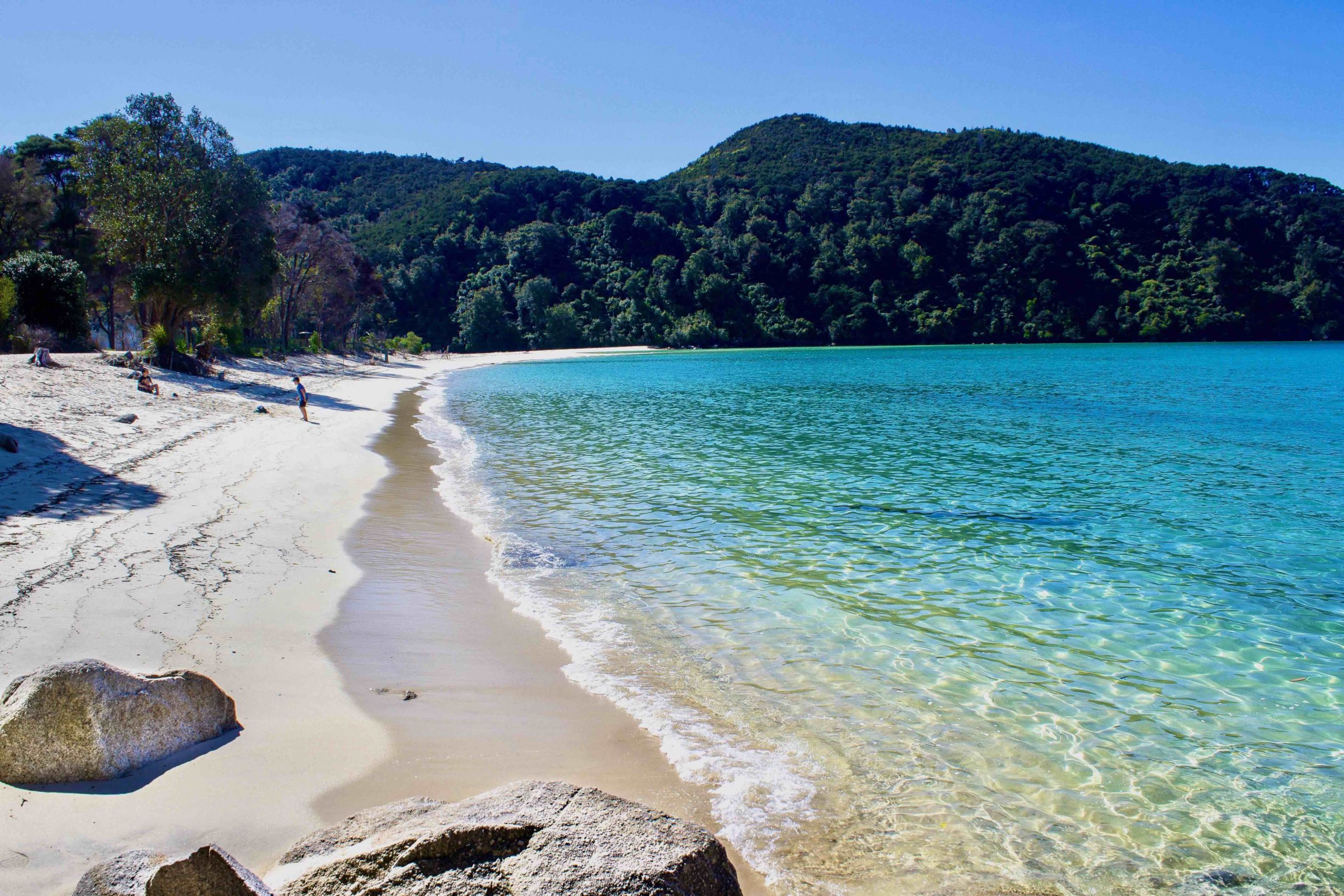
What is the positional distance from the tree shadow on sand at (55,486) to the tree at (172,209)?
53.0 ft

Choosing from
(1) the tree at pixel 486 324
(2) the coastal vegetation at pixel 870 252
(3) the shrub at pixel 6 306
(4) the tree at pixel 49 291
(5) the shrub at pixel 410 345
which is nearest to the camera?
(3) the shrub at pixel 6 306

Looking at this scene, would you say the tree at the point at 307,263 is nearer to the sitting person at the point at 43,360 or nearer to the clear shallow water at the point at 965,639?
the sitting person at the point at 43,360

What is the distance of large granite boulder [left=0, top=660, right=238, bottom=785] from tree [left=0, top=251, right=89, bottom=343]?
3072cm

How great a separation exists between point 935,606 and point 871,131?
5596 inches

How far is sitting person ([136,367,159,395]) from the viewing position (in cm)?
2045

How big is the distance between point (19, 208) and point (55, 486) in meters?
33.0

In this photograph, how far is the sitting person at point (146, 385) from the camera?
20453 mm

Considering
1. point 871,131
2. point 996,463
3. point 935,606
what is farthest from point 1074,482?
point 871,131

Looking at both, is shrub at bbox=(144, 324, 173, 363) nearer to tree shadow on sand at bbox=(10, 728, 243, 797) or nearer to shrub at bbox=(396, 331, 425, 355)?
tree shadow on sand at bbox=(10, 728, 243, 797)

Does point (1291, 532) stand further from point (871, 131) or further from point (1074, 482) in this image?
point (871, 131)

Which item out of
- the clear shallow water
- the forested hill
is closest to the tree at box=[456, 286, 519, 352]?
the forested hill

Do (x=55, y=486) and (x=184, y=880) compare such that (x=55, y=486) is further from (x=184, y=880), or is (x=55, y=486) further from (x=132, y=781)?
(x=184, y=880)

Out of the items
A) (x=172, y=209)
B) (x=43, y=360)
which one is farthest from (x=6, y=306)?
(x=43, y=360)

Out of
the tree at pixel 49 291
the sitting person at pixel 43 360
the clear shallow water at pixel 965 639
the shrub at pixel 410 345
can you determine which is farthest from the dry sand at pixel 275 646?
the shrub at pixel 410 345
